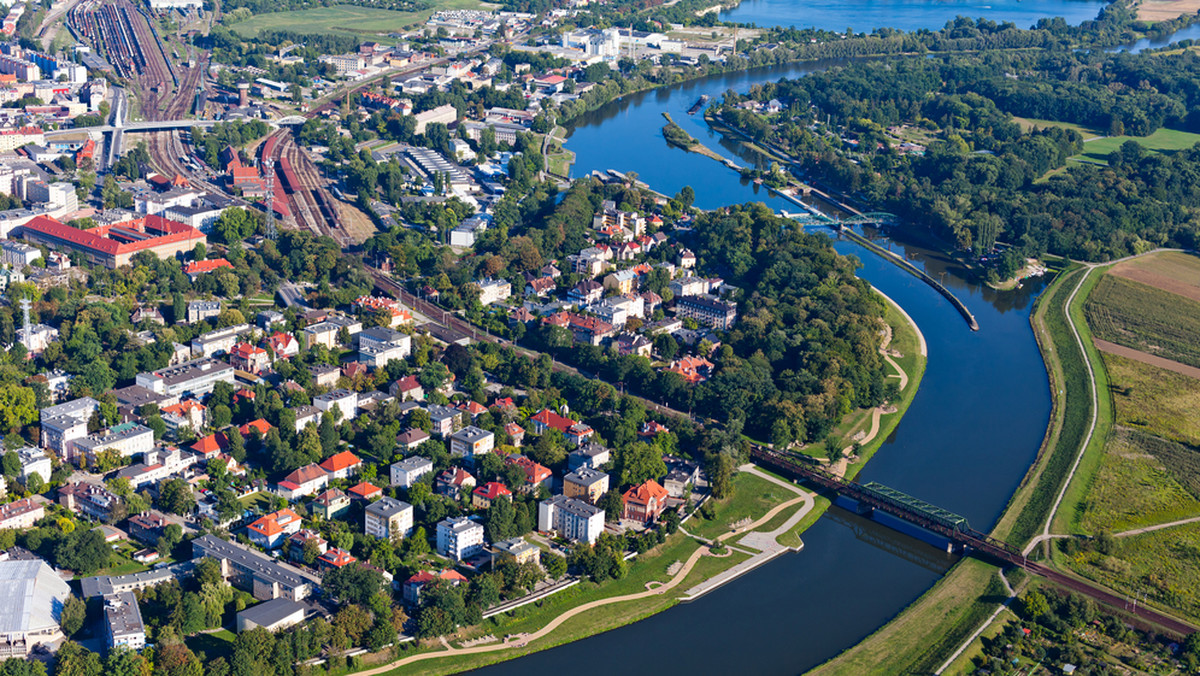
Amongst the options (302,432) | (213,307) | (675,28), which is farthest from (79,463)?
(675,28)

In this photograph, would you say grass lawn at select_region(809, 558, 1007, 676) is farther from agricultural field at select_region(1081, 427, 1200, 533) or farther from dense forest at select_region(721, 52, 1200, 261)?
dense forest at select_region(721, 52, 1200, 261)

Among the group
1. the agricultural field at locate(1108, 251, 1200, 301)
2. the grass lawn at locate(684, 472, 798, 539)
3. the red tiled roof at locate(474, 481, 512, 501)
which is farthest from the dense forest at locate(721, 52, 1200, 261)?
the red tiled roof at locate(474, 481, 512, 501)

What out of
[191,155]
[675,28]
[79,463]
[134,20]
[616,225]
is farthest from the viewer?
[675,28]

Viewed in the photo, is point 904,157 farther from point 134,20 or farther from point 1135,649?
point 134,20

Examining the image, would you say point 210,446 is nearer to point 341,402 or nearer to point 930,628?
point 341,402

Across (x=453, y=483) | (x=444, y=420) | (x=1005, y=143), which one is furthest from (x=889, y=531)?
(x=1005, y=143)

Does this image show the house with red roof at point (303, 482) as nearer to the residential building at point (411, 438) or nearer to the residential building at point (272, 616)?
the residential building at point (411, 438)
